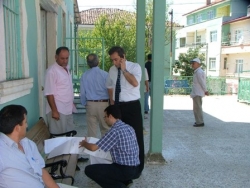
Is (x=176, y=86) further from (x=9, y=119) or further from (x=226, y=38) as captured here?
(x=226, y=38)

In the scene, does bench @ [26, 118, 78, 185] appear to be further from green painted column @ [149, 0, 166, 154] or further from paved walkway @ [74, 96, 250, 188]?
green painted column @ [149, 0, 166, 154]

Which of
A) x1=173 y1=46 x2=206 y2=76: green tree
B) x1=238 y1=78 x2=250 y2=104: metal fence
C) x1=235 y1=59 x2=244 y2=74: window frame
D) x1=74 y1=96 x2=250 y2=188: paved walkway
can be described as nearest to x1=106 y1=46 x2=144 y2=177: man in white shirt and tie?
x1=74 y1=96 x2=250 y2=188: paved walkway

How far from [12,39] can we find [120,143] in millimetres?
1640

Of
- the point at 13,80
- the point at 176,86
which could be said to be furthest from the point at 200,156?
the point at 176,86

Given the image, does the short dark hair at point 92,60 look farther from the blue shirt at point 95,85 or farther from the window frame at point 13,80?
the window frame at point 13,80

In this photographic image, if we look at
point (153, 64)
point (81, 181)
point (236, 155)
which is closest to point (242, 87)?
point (236, 155)

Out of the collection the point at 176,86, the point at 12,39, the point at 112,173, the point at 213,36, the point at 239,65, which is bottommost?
the point at 176,86

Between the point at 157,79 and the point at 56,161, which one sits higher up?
the point at 157,79

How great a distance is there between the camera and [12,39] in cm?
339

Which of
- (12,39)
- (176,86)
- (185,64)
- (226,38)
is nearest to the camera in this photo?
(12,39)

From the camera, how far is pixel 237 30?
30484 mm

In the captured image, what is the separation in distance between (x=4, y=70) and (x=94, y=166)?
4.47 ft

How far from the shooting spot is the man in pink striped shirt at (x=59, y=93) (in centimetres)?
Result: 404

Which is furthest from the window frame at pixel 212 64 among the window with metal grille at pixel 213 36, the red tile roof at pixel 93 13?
the red tile roof at pixel 93 13
